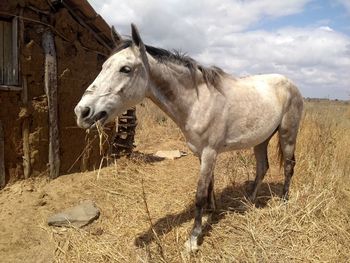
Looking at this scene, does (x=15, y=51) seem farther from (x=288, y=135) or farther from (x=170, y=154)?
(x=170, y=154)

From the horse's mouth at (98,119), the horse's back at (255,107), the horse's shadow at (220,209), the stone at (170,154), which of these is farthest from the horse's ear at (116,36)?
the stone at (170,154)

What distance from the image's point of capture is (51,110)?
5.44 m

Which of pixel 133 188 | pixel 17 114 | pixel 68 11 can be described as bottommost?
pixel 133 188

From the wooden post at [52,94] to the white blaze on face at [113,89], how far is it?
240 centimetres

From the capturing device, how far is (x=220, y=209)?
479 cm

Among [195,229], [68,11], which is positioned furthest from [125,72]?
[68,11]

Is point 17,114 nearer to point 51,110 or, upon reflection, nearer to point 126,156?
point 51,110

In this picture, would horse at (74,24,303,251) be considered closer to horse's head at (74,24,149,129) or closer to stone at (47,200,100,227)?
horse's head at (74,24,149,129)

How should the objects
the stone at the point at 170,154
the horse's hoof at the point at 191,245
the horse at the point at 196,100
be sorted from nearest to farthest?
the horse at the point at 196,100
the horse's hoof at the point at 191,245
the stone at the point at 170,154

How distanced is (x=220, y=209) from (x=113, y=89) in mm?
2439

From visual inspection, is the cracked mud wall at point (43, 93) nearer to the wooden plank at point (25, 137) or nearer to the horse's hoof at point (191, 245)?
the wooden plank at point (25, 137)

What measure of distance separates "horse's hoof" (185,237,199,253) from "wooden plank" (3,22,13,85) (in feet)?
11.3

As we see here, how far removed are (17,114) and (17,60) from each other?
794 millimetres

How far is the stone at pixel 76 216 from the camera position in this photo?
451 cm
